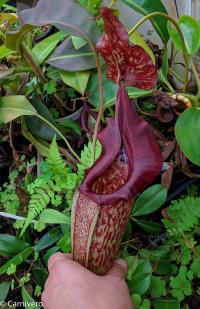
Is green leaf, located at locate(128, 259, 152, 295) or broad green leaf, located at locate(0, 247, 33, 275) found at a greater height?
green leaf, located at locate(128, 259, 152, 295)

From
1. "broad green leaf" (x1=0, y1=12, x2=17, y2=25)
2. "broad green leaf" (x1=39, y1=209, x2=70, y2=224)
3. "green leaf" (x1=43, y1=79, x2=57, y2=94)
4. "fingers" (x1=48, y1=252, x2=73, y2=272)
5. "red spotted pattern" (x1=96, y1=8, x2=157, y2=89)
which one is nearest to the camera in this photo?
"red spotted pattern" (x1=96, y1=8, x2=157, y2=89)

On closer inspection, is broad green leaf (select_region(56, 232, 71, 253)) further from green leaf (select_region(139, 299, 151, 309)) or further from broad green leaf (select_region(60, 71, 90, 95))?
broad green leaf (select_region(60, 71, 90, 95))

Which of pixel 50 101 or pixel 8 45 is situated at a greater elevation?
pixel 8 45

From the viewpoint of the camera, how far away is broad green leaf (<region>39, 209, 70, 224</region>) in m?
0.82

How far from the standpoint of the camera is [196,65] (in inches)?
36.5

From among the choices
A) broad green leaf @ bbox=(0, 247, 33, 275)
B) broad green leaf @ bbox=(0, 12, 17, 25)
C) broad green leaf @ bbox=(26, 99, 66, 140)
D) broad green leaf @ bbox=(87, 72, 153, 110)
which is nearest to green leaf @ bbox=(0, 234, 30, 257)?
broad green leaf @ bbox=(0, 247, 33, 275)

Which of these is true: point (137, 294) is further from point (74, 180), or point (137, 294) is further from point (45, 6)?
point (45, 6)

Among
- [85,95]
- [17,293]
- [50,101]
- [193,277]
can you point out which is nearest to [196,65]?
[85,95]

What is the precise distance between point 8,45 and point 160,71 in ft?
1.10

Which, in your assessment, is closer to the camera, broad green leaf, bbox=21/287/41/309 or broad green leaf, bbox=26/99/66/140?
broad green leaf, bbox=21/287/41/309

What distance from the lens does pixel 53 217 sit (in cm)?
83

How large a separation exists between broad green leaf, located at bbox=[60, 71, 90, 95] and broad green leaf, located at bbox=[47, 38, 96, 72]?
0.02 m

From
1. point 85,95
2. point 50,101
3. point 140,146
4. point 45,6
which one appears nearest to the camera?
point 140,146

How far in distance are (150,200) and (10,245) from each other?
33 centimetres
